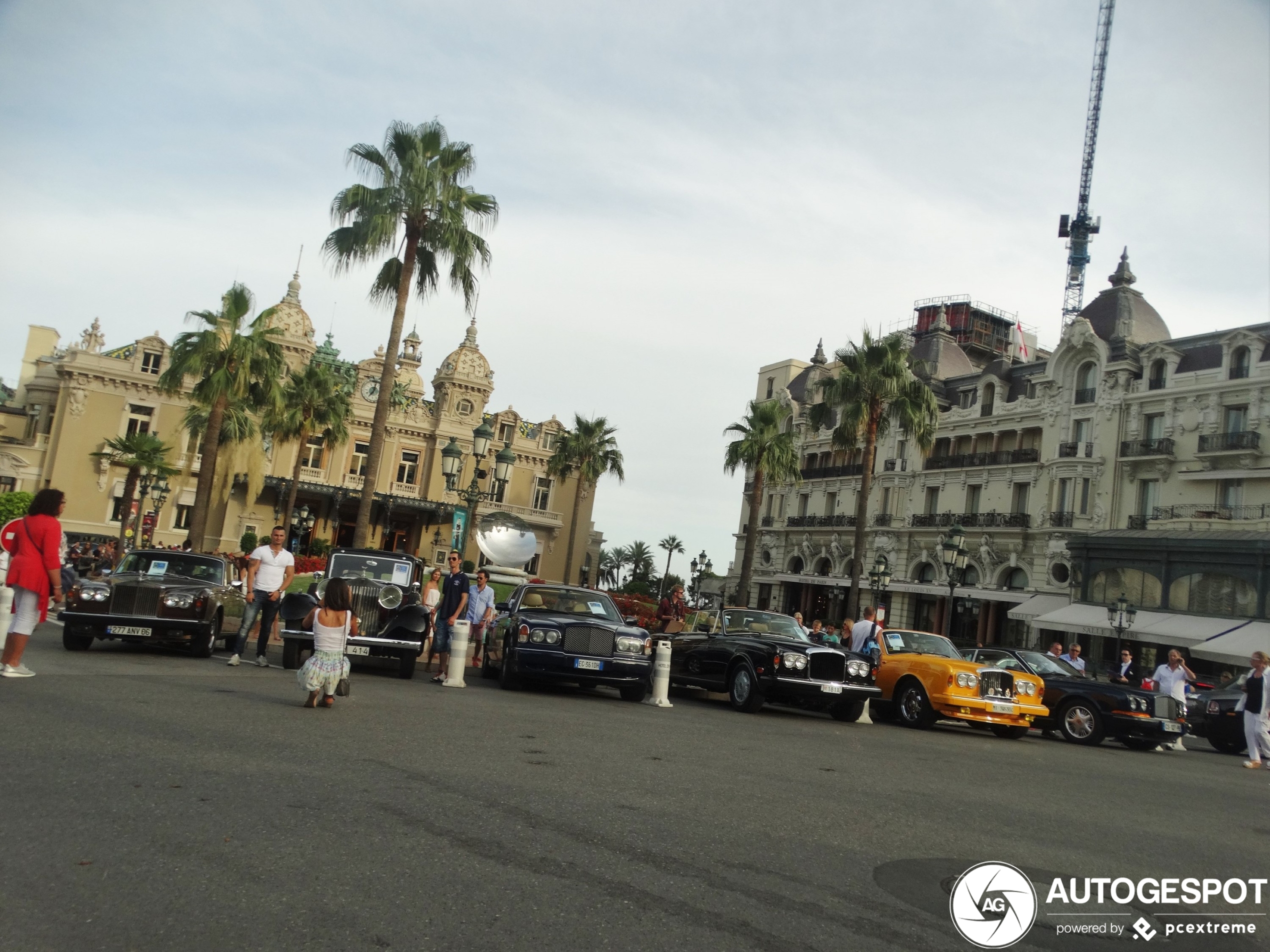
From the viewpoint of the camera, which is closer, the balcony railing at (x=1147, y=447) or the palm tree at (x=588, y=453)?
the balcony railing at (x=1147, y=447)

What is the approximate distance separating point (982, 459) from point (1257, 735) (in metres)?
34.9

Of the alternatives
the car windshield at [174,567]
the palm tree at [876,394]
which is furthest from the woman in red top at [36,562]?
the palm tree at [876,394]

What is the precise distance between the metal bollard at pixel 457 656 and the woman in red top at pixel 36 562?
203 inches

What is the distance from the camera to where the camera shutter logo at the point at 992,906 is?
14.7 ft

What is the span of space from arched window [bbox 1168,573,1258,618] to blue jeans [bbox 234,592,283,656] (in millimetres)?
32530

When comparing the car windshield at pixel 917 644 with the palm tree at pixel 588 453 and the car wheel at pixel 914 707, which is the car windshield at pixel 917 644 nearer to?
the car wheel at pixel 914 707

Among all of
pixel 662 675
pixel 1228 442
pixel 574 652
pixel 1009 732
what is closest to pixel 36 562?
pixel 574 652

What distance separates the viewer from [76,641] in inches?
553

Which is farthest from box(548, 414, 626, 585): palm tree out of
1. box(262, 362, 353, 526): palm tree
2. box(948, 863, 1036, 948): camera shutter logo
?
box(948, 863, 1036, 948): camera shutter logo

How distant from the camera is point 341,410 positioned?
4831cm

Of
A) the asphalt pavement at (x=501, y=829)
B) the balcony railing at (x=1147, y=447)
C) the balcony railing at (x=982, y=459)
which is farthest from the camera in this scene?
the balcony railing at (x=982, y=459)

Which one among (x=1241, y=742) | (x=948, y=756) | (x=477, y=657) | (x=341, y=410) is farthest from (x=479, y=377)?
(x=948, y=756)

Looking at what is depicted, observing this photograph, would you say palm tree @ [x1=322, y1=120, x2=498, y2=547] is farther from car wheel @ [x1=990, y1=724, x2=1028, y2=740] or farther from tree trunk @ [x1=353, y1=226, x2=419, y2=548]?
car wheel @ [x1=990, y1=724, x2=1028, y2=740]

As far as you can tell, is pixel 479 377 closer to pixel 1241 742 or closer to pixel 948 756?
pixel 1241 742
